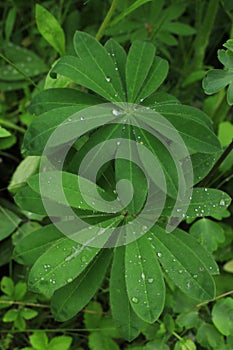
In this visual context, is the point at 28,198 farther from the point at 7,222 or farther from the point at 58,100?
the point at 7,222

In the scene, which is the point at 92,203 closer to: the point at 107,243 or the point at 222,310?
the point at 107,243

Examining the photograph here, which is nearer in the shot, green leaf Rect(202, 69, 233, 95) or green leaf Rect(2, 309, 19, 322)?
green leaf Rect(202, 69, 233, 95)

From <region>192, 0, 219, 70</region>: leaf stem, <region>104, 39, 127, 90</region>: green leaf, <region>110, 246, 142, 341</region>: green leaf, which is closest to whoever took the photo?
<region>110, 246, 142, 341</region>: green leaf

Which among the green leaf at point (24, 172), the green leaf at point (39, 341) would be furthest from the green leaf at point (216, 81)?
the green leaf at point (39, 341)

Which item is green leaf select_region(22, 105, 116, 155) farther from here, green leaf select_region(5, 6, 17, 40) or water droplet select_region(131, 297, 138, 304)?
green leaf select_region(5, 6, 17, 40)

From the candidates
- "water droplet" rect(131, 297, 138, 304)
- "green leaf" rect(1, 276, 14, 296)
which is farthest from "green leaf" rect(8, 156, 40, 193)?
"water droplet" rect(131, 297, 138, 304)

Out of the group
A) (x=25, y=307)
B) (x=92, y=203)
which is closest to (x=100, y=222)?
(x=92, y=203)
